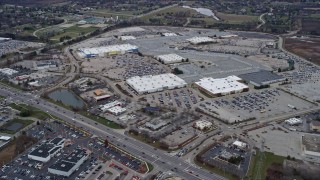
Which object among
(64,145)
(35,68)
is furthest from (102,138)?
(35,68)

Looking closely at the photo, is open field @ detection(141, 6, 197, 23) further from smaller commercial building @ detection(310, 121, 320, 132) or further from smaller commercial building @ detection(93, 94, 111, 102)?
smaller commercial building @ detection(310, 121, 320, 132)

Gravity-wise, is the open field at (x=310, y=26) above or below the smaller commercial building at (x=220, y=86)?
above

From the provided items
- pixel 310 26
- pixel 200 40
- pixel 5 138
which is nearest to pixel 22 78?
pixel 5 138

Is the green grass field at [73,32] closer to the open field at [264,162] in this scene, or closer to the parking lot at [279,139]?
the parking lot at [279,139]

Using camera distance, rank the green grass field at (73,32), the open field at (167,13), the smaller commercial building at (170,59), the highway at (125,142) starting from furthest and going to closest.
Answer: the open field at (167,13)
the green grass field at (73,32)
the smaller commercial building at (170,59)
the highway at (125,142)

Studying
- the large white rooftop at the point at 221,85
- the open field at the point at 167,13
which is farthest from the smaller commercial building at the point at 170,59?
the open field at the point at 167,13

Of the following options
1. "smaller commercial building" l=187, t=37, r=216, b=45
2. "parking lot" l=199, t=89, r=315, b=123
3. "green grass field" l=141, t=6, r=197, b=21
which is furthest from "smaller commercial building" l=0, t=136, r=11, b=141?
"green grass field" l=141, t=6, r=197, b=21
